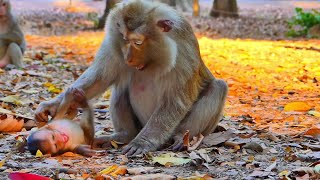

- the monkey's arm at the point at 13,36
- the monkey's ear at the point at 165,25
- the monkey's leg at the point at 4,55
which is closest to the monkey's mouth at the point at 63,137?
the monkey's ear at the point at 165,25

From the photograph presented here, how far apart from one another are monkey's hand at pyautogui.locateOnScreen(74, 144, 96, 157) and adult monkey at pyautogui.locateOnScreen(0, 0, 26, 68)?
229 inches

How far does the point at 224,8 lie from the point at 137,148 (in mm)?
17382

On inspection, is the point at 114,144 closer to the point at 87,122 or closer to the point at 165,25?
the point at 87,122

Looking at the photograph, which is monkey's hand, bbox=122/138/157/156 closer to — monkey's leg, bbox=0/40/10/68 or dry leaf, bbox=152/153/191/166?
dry leaf, bbox=152/153/191/166

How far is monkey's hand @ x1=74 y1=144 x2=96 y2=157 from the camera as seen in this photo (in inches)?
183

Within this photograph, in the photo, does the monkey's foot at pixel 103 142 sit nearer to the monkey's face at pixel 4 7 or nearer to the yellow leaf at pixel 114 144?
the yellow leaf at pixel 114 144

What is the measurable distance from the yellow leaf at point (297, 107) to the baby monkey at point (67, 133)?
2.78m

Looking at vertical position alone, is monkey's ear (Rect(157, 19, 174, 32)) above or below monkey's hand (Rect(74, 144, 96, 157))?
above

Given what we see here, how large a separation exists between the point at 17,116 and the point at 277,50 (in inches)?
321

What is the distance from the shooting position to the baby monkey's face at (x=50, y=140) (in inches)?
179

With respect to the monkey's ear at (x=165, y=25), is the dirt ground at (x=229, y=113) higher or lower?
lower

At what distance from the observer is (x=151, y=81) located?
5.05 meters

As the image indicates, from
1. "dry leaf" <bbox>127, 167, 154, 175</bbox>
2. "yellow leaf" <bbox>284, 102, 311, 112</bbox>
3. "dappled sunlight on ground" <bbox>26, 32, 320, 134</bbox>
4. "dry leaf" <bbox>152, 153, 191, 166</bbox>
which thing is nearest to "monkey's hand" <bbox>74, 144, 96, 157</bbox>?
"dry leaf" <bbox>152, 153, 191, 166</bbox>

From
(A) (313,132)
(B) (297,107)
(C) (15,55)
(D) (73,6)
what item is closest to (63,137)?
(A) (313,132)
